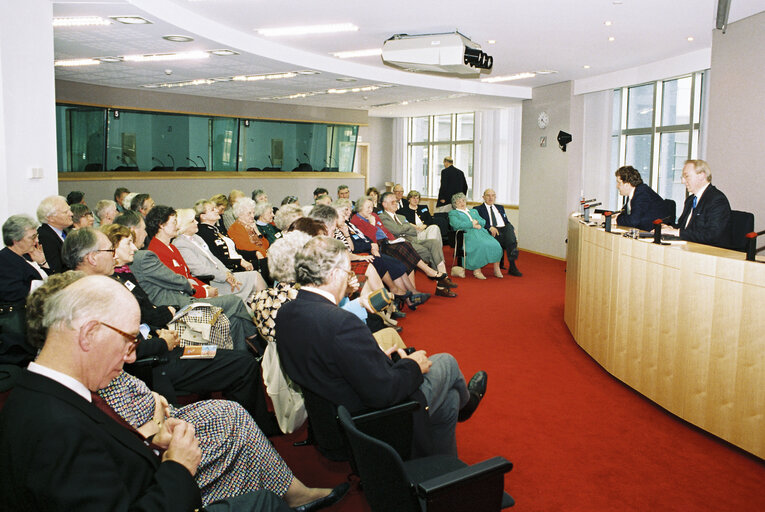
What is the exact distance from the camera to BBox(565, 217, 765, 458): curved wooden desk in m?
3.37

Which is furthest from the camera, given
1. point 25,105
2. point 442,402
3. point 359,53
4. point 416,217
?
point 416,217

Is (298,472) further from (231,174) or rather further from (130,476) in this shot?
(231,174)

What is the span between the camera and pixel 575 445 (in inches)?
143

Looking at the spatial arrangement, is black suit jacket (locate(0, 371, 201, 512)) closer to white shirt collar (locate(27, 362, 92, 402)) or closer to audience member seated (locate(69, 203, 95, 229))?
white shirt collar (locate(27, 362, 92, 402))

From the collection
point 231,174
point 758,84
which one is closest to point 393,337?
point 758,84

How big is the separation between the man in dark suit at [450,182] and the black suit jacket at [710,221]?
24.5 ft

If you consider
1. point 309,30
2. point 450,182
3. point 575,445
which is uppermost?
point 309,30

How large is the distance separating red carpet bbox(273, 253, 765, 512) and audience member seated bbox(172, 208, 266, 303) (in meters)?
1.86

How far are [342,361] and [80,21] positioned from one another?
5.11m

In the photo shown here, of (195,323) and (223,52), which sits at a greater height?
(223,52)

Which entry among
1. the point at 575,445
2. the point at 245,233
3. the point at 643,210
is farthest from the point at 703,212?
the point at 245,233

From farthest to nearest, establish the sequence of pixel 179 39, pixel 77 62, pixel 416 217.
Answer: pixel 416 217, pixel 77 62, pixel 179 39

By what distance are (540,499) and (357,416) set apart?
4.24 ft

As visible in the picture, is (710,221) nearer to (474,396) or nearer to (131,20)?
(474,396)
